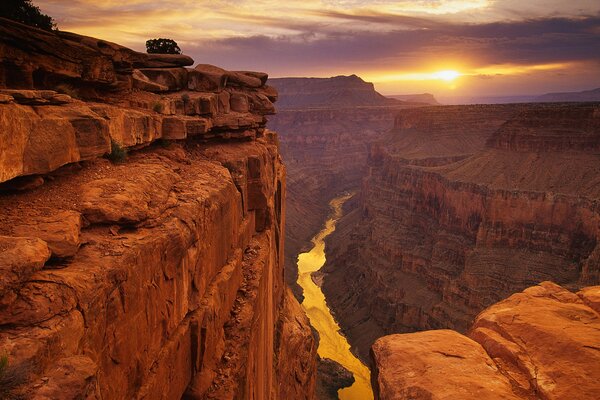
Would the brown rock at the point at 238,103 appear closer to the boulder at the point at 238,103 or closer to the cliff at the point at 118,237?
the boulder at the point at 238,103

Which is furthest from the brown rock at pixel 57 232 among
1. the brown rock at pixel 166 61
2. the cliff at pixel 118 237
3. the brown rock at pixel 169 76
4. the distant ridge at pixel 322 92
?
the distant ridge at pixel 322 92

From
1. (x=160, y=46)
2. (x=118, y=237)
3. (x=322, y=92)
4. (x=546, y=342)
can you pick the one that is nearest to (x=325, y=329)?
(x=160, y=46)

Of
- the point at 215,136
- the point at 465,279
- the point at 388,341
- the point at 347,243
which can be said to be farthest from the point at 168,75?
the point at 347,243

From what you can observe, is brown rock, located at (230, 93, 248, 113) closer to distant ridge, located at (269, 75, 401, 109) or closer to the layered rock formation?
Result: the layered rock formation

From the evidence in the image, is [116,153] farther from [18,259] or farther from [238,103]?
[238,103]

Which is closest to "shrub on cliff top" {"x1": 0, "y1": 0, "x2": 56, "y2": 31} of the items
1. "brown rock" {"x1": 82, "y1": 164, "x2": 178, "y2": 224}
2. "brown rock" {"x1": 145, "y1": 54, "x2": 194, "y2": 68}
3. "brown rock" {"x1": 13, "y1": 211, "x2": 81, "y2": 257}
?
"brown rock" {"x1": 145, "y1": 54, "x2": 194, "y2": 68}
